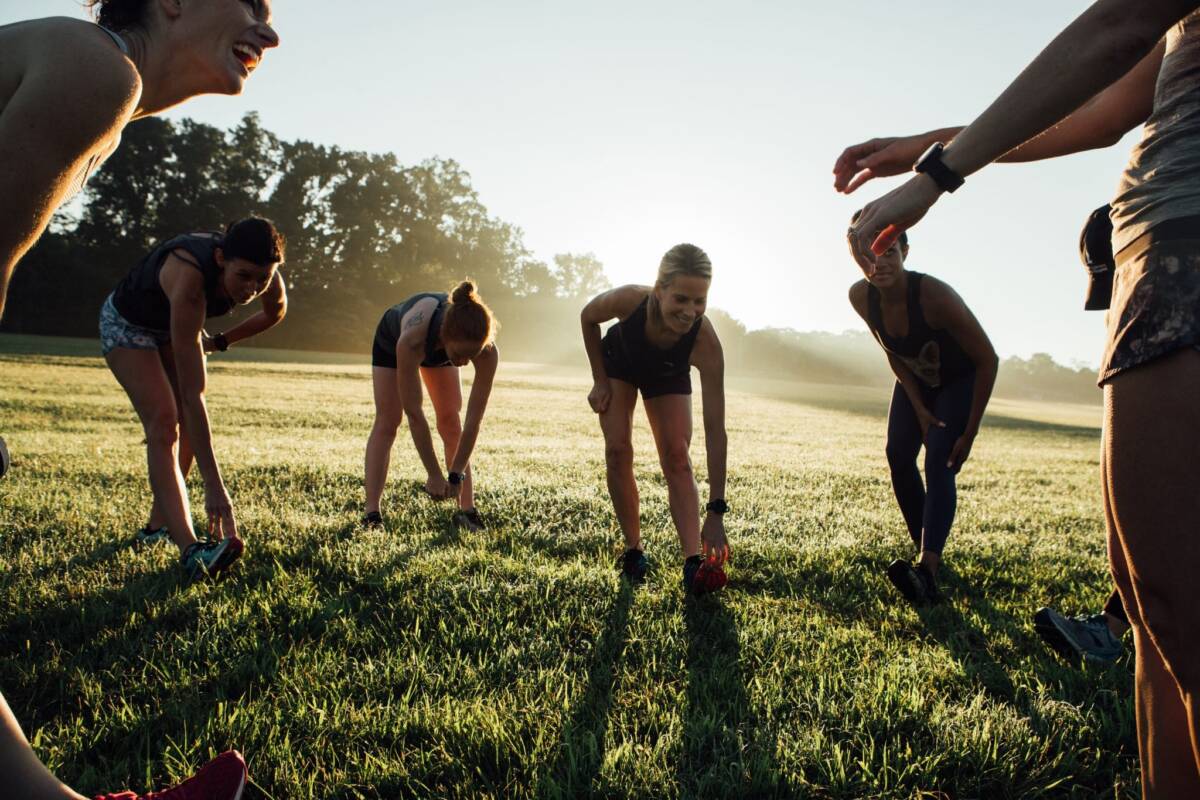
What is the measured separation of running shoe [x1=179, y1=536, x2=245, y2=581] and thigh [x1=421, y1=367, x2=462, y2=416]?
2.13 meters

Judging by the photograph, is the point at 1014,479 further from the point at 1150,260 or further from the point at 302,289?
the point at 302,289

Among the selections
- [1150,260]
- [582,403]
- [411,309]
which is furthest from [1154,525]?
[582,403]

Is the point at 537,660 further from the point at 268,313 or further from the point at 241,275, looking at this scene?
the point at 268,313

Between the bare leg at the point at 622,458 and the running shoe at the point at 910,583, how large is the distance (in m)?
1.52

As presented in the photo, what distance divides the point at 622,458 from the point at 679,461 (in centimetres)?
39

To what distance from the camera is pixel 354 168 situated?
67500 millimetres

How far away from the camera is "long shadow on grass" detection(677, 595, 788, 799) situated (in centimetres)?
197

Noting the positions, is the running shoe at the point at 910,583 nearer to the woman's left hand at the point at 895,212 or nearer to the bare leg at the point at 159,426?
the woman's left hand at the point at 895,212

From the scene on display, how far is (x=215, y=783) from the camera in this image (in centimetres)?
170

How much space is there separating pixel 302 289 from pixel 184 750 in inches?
2437

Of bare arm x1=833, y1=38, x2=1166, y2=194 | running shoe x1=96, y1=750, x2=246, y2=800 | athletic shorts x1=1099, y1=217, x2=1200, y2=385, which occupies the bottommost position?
running shoe x1=96, y1=750, x2=246, y2=800

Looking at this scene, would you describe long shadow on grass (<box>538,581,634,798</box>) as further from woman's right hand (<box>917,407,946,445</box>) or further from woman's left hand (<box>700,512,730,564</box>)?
woman's right hand (<box>917,407,946,445</box>)

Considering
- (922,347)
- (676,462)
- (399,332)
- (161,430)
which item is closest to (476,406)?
(399,332)

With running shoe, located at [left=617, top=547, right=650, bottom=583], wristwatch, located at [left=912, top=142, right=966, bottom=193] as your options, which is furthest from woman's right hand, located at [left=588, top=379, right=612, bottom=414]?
wristwatch, located at [left=912, top=142, right=966, bottom=193]
